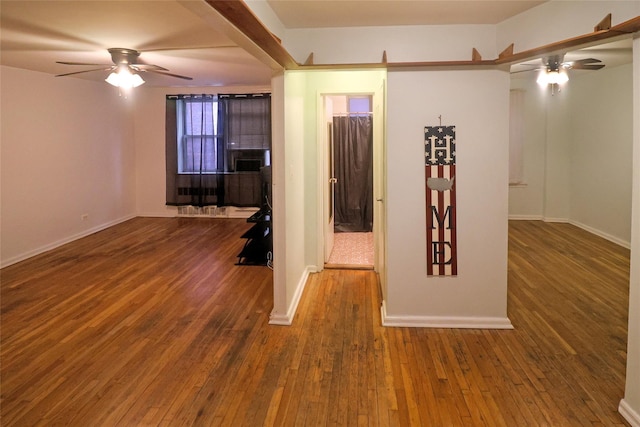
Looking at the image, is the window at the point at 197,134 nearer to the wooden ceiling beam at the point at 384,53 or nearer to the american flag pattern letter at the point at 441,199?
the wooden ceiling beam at the point at 384,53

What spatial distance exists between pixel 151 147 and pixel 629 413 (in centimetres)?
809

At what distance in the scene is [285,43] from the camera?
354 cm

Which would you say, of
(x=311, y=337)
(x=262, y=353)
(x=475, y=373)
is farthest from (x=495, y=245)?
(x=262, y=353)

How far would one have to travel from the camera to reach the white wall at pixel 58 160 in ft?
18.4

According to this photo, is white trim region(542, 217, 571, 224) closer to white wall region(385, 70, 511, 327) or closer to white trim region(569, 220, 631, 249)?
white trim region(569, 220, 631, 249)

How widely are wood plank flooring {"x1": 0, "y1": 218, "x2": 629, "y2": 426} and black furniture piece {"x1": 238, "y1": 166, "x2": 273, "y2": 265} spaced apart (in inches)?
13.4

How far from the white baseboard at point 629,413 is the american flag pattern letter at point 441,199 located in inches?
56.6

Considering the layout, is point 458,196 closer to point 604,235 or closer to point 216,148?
point 604,235

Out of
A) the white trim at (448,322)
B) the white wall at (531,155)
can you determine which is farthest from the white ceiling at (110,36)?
the white wall at (531,155)

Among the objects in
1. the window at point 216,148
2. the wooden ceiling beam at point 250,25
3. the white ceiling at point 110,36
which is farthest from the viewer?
the window at point 216,148

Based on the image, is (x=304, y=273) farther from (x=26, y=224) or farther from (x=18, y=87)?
(x=18, y=87)

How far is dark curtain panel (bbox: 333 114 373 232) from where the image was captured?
7.77 meters

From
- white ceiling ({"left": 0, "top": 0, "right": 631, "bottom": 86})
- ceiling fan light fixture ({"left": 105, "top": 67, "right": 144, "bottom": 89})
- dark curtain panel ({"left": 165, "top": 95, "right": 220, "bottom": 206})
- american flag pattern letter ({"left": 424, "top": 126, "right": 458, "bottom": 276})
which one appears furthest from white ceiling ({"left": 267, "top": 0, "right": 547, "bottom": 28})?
dark curtain panel ({"left": 165, "top": 95, "right": 220, "bottom": 206})

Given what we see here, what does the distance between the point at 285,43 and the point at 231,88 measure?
5016 mm
